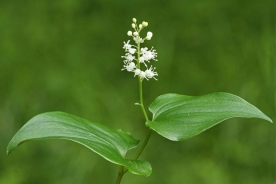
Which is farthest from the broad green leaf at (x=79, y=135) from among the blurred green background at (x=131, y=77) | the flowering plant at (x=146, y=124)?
the blurred green background at (x=131, y=77)

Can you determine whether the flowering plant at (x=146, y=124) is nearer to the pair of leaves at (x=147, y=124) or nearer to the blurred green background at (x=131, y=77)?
the pair of leaves at (x=147, y=124)

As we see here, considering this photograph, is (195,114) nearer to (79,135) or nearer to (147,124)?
(147,124)

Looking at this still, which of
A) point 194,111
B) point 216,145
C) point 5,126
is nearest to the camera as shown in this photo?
point 194,111

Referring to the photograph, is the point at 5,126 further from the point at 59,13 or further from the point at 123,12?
the point at 123,12

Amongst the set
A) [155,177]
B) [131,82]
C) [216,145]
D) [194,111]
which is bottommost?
[155,177]

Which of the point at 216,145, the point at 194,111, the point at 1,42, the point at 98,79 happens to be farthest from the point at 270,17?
the point at 194,111

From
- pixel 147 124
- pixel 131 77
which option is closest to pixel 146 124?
pixel 147 124

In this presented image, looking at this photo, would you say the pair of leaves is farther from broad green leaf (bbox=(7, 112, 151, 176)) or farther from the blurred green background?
the blurred green background

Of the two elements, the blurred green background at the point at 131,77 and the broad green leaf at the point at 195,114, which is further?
the blurred green background at the point at 131,77
